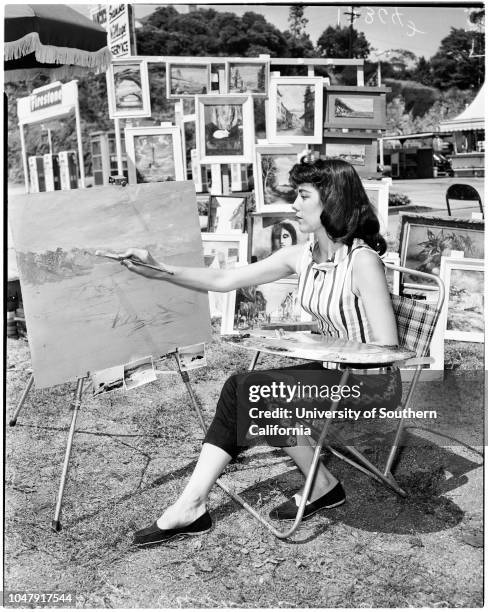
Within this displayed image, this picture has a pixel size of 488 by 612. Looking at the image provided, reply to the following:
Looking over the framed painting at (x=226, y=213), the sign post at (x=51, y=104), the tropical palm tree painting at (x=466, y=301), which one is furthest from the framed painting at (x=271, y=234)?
the sign post at (x=51, y=104)

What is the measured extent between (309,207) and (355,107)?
2.06 metres

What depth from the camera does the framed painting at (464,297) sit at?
3.92 meters

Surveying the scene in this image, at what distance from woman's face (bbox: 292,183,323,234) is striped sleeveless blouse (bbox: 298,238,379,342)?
125 mm

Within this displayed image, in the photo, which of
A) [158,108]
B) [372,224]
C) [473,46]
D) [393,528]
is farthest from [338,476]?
[158,108]

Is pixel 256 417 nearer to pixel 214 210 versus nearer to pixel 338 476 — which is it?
pixel 338 476

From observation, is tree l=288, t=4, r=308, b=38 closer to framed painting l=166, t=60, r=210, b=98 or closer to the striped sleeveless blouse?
the striped sleeveless blouse

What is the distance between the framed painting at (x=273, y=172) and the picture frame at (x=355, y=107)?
0.30 m

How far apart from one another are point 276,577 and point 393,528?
1.60 feet

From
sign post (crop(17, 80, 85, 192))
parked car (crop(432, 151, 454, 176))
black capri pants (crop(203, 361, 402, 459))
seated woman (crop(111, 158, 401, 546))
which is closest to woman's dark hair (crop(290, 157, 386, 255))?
seated woman (crop(111, 158, 401, 546))

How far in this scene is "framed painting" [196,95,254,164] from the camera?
4.05 meters

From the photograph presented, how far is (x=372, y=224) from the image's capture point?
2.17m

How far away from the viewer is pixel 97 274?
2330mm

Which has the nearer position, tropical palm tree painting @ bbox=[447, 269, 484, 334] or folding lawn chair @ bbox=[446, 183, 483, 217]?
tropical palm tree painting @ bbox=[447, 269, 484, 334]

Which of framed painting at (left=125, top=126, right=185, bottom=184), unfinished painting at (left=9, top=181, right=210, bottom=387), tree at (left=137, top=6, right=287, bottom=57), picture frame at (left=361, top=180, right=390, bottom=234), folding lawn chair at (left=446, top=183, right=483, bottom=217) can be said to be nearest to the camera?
unfinished painting at (left=9, top=181, right=210, bottom=387)
